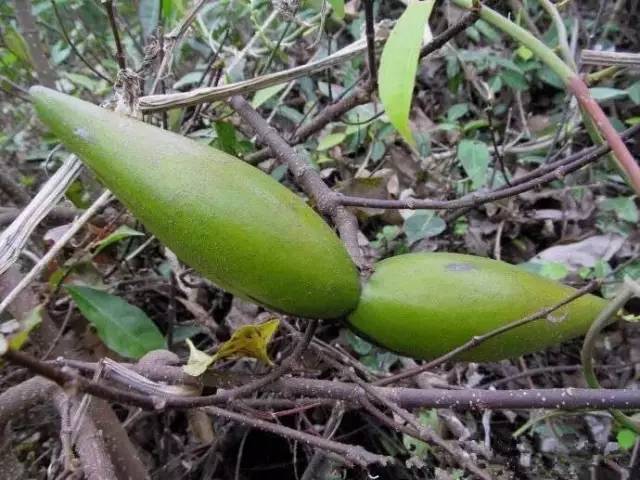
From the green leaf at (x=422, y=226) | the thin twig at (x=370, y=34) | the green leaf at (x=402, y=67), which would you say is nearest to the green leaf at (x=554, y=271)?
the green leaf at (x=422, y=226)

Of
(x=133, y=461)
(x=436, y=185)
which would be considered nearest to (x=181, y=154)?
(x=133, y=461)

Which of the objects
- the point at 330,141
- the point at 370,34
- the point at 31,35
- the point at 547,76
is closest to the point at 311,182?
the point at 370,34

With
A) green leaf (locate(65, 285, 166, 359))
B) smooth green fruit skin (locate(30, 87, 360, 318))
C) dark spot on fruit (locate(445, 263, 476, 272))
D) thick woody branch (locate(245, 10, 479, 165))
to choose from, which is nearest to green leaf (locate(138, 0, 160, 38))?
thick woody branch (locate(245, 10, 479, 165))

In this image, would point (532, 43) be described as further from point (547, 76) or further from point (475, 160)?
point (547, 76)

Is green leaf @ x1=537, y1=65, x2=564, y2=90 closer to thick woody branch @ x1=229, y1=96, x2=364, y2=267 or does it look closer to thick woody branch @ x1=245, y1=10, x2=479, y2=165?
thick woody branch @ x1=245, y1=10, x2=479, y2=165

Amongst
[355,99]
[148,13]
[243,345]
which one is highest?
[148,13]

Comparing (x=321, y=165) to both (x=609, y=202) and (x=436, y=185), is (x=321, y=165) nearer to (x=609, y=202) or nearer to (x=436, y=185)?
(x=436, y=185)
